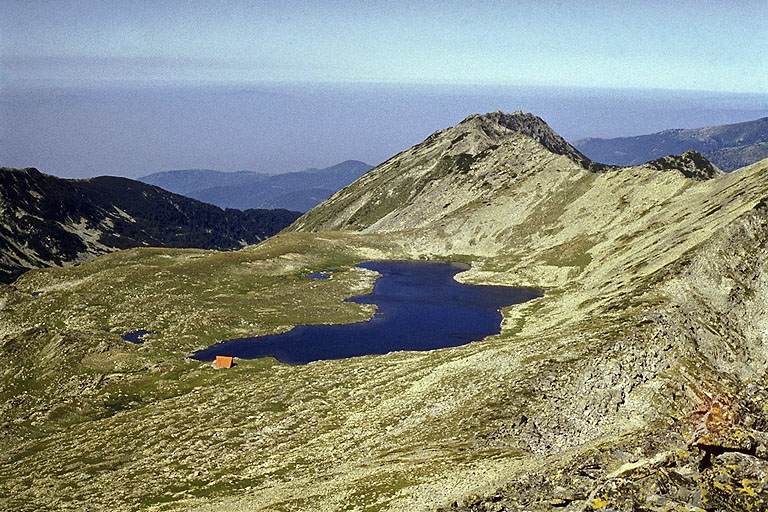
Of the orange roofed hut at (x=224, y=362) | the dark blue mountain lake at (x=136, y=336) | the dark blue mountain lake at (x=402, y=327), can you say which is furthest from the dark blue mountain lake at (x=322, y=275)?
the orange roofed hut at (x=224, y=362)

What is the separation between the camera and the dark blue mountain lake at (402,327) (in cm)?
11412

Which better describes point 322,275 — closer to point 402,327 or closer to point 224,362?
point 402,327

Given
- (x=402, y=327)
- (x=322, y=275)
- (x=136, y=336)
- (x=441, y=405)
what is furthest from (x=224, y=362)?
(x=322, y=275)

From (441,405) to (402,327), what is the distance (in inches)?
2522

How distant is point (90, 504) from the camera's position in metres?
53.7

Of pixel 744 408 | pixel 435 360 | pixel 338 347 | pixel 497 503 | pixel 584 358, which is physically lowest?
pixel 338 347

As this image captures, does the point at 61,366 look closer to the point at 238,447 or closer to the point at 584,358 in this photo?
the point at 238,447

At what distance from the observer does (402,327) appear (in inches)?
5123

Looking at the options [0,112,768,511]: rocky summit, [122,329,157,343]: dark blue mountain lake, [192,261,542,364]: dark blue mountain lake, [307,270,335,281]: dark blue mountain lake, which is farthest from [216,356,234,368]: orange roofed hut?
[307,270,335,281]: dark blue mountain lake

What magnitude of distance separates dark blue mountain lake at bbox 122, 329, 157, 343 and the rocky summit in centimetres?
271

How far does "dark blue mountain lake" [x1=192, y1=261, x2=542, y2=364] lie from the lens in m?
114

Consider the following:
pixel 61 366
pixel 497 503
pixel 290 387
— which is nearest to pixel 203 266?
pixel 61 366

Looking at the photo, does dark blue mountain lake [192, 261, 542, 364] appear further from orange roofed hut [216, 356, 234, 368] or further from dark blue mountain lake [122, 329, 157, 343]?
dark blue mountain lake [122, 329, 157, 343]

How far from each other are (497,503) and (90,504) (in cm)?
4446
